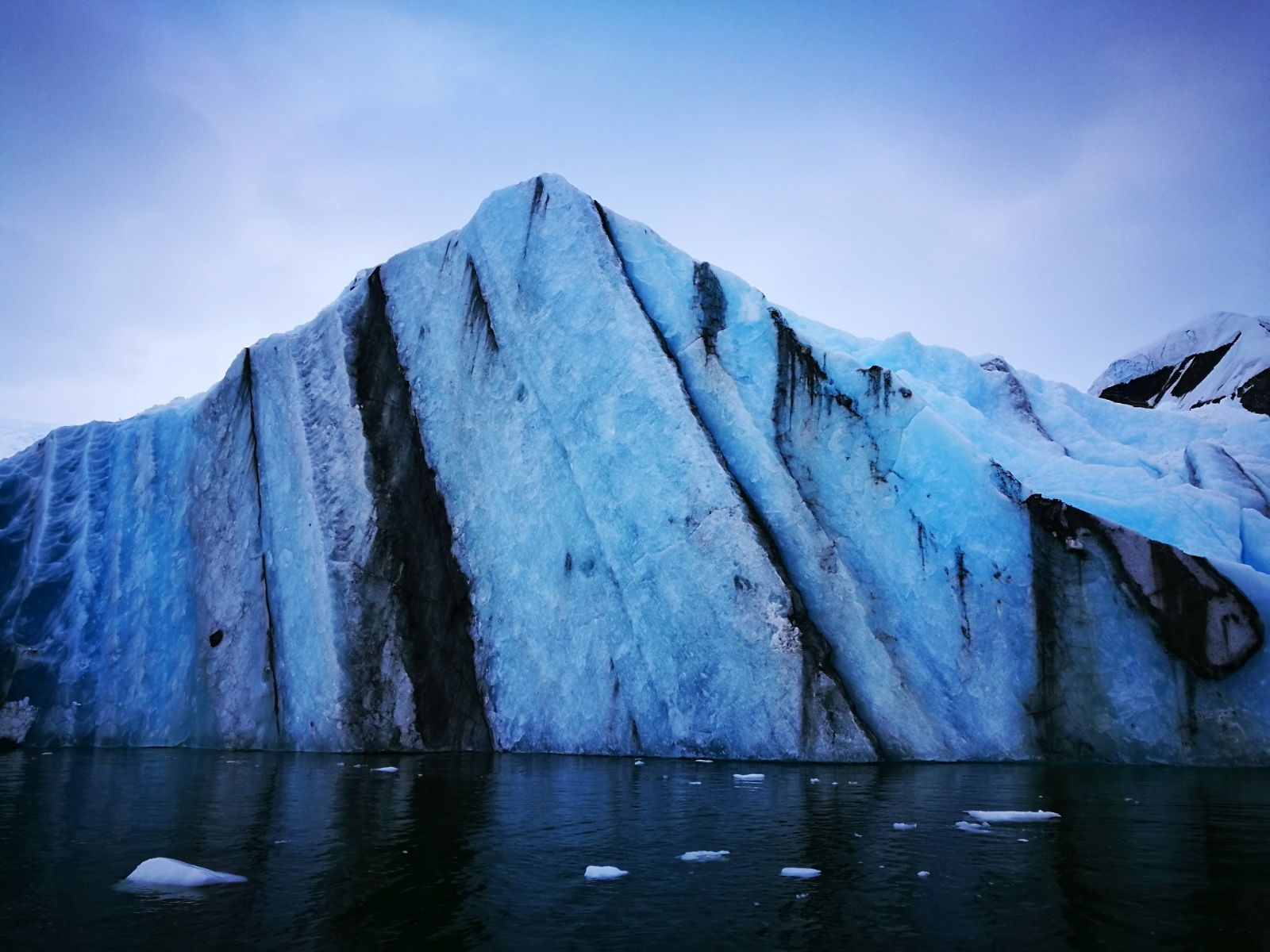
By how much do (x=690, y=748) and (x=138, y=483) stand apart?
Result: 15.8 m

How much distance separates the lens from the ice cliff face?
13.6 meters

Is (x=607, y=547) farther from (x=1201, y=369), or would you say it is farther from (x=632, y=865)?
(x=1201, y=369)

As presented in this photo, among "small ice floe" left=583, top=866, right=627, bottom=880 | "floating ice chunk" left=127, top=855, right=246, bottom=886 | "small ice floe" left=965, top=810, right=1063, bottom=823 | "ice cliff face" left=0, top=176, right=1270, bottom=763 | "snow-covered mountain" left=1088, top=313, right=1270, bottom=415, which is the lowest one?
"small ice floe" left=965, top=810, right=1063, bottom=823

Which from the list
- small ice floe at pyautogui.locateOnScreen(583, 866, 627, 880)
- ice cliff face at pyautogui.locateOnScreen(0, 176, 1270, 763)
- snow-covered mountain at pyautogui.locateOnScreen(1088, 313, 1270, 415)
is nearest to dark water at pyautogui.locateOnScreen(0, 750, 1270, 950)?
small ice floe at pyautogui.locateOnScreen(583, 866, 627, 880)

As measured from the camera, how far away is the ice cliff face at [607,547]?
1364cm

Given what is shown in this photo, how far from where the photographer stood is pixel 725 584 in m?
13.9

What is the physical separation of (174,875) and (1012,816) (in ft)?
20.8

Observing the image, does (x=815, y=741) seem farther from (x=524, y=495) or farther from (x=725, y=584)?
(x=524, y=495)

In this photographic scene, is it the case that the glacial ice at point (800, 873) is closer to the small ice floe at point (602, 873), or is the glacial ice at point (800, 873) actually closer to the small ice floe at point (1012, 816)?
the small ice floe at point (602, 873)

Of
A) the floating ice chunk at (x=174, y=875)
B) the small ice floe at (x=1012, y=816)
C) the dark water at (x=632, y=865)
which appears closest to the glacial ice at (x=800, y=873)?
the dark water at (x=632, y=865)

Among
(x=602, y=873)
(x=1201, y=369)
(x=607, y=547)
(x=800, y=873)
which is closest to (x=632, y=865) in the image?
(x=602, y=873)

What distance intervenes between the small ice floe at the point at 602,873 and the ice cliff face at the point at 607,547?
8.34 meters

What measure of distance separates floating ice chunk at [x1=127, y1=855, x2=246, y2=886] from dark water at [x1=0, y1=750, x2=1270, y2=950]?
0.18 meters

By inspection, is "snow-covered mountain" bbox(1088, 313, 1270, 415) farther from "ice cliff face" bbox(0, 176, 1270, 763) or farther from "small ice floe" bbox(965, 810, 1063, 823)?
"small ice floe" bbox(965, 810, 1063, 823)
